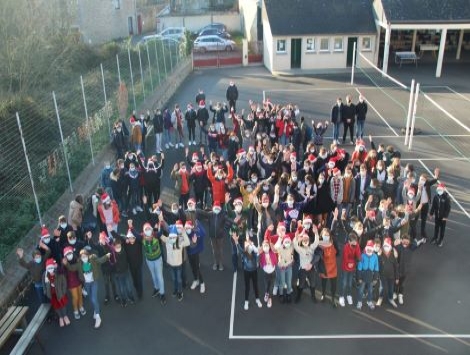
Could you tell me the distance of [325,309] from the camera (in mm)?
8930

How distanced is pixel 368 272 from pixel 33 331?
19.2 feet

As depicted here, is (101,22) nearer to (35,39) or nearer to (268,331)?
(35,39)

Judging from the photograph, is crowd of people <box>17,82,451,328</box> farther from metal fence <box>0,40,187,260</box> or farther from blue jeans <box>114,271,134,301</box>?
metal fence <box>0,40,187,260</box>

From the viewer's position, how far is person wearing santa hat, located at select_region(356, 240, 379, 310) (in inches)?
330

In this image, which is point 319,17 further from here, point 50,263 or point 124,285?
point 50,263

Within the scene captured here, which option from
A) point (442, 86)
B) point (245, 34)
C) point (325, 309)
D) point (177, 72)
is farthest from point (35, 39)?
point (245, 34)

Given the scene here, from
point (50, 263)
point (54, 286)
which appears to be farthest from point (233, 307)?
point (50, 263)

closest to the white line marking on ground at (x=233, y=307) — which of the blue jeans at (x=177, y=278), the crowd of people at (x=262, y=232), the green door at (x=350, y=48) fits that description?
the crowd of people at (x=262, y=232)

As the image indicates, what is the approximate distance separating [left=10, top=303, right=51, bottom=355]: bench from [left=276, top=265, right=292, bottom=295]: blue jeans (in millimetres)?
4225

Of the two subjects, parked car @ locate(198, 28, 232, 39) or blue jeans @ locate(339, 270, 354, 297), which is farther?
parked car @ locate(198, 28, 232, 39)

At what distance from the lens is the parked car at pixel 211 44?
34.3 m

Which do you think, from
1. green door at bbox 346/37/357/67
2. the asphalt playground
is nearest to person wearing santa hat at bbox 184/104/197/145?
the asphalt playground

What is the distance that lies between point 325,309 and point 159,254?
3.27 meters

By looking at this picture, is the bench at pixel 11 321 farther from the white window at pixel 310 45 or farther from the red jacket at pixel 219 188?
the white window at pixel 310 45
